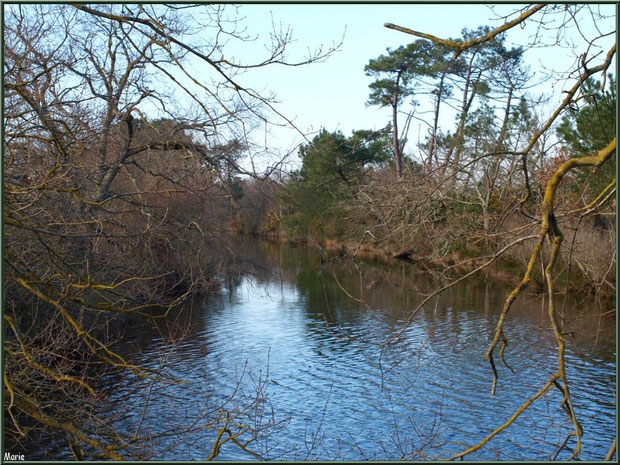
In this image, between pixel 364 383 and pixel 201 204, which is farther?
pixel 201 204

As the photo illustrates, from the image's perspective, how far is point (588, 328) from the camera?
14.1 metres

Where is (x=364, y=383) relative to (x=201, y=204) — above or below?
below

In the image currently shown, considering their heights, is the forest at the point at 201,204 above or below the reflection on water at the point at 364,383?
above

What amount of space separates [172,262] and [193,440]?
651 centimetres

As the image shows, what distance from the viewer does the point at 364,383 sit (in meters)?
11.0

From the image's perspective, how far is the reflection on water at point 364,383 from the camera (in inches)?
320

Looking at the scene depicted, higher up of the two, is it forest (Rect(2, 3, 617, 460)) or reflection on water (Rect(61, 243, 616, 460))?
forest (Rect(2, 3, 617, 460))

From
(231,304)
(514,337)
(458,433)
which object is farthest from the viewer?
(231,304)

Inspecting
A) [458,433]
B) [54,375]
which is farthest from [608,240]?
[54,375]

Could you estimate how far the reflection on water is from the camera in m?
8.13

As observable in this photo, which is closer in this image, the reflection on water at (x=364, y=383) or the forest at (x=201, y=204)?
the forest at (x=201, y=204)

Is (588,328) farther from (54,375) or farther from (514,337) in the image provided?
(54,375)

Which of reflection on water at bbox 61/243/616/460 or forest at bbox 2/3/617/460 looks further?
reflection on water at bbox 61/243/616/460

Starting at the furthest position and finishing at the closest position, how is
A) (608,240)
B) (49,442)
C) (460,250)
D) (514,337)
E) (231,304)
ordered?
1. (460,250)
2. (231,304)
3. (608,240)
4. (514,337)
5. (49,442)
